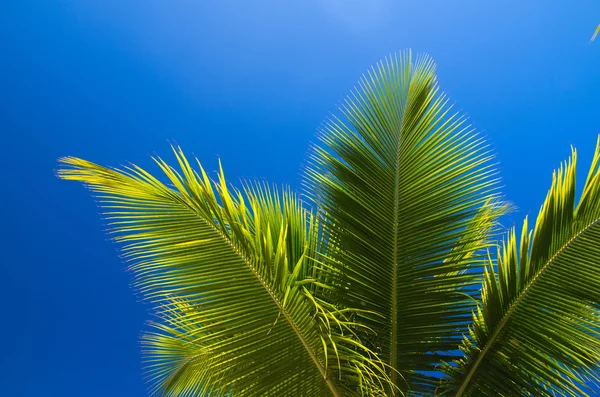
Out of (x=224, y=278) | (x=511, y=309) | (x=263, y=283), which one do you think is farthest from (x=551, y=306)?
(x=224, y=278)

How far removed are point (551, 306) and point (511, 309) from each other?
0.76ft

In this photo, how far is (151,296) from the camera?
3.50 meters

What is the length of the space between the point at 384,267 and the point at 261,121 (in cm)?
1579

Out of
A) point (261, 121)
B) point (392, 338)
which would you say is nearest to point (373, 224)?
point (392, 338)

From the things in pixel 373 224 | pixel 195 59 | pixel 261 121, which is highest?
pixel 195 59

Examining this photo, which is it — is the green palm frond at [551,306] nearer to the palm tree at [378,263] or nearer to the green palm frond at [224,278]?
the palm tree at [378,263]

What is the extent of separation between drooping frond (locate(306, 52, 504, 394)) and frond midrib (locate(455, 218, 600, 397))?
0.19m

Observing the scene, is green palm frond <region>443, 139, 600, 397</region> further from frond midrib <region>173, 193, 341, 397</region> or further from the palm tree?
frond midrib <region>173, 193, 341, 397</region>

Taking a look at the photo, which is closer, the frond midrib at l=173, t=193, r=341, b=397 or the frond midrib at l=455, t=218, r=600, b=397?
the frond midrib at l=173, t=193, r=341, b=397

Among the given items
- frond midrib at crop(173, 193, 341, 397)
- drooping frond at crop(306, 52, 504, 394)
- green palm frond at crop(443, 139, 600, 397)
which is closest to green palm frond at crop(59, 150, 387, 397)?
frond midrib at crop(173, 193, 341, 397)

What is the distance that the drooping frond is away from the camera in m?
3.79

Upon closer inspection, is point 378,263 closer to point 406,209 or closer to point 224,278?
point 406,209

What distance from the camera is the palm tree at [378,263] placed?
10.7 feet

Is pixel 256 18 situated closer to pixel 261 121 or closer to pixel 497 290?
pixel 261 121
